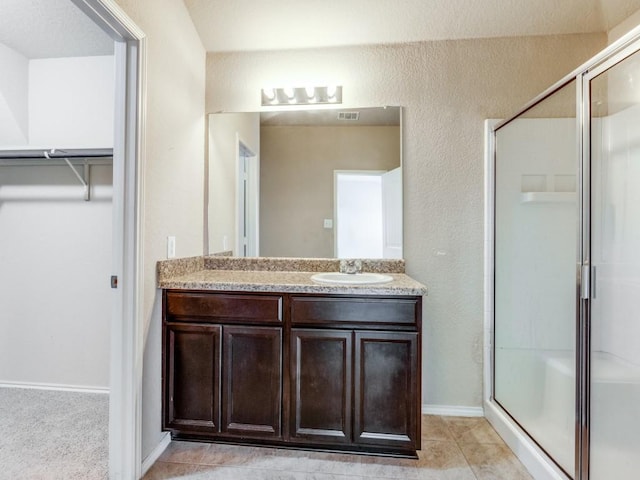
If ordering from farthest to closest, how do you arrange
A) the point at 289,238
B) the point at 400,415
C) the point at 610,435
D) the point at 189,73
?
the point at 289,238, the point at 189,73, the point at 400,415, the point at 610,435

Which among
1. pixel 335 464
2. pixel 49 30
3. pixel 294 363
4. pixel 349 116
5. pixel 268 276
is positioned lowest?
pixel 335 464

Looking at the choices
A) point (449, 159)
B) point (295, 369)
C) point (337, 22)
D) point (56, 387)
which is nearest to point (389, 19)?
point (337, 22)

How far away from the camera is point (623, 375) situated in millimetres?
1403

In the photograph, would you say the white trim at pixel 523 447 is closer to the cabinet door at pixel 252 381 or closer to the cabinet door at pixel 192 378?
the cabinet door at pixel 252 381

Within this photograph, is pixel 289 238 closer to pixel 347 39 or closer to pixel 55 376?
pixel 347 39

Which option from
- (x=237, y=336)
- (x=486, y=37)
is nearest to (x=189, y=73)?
(x=237, y=336)

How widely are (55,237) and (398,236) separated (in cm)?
242

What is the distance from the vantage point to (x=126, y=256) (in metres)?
1.56

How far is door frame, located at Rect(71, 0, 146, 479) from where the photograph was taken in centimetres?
155

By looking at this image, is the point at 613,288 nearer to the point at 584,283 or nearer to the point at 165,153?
the point at 584,283

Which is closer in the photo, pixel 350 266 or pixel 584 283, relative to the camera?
pixel 584 283

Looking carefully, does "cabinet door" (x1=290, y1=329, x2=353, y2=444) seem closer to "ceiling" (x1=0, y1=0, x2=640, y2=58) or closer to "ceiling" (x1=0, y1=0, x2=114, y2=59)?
"ceiling" (x1=0, y1=0, x2=640, y2=58)

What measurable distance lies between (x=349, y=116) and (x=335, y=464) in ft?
6.76

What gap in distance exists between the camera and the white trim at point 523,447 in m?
1.55
